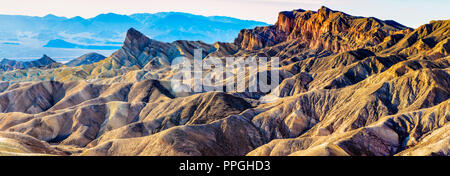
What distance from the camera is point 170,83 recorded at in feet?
343

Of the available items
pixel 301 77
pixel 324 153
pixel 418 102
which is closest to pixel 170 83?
pixel 301 77

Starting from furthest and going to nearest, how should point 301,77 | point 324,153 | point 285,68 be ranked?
point 285,68 → point 301,77 → point 324,153

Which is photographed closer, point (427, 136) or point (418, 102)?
point (427, 136)

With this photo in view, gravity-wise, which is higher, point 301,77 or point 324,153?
point 324,153

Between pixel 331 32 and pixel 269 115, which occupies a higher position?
pixel 331 32

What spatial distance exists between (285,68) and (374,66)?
1143 inches

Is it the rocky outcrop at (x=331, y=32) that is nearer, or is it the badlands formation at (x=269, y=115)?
the badlands formation at (x=269, y=115)

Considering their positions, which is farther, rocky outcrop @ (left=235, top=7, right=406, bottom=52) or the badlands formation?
rocky outcrop @ (left=235, top=7, right=406, bottom=52)

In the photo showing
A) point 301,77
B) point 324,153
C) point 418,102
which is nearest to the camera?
point 324,153

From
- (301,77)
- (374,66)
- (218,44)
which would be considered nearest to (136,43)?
(218,44)

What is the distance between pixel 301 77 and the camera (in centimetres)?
10419

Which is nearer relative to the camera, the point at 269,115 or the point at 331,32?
the point at 269,115

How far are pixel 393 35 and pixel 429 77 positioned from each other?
3096 inches

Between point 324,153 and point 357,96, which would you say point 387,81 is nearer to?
point 357,96
